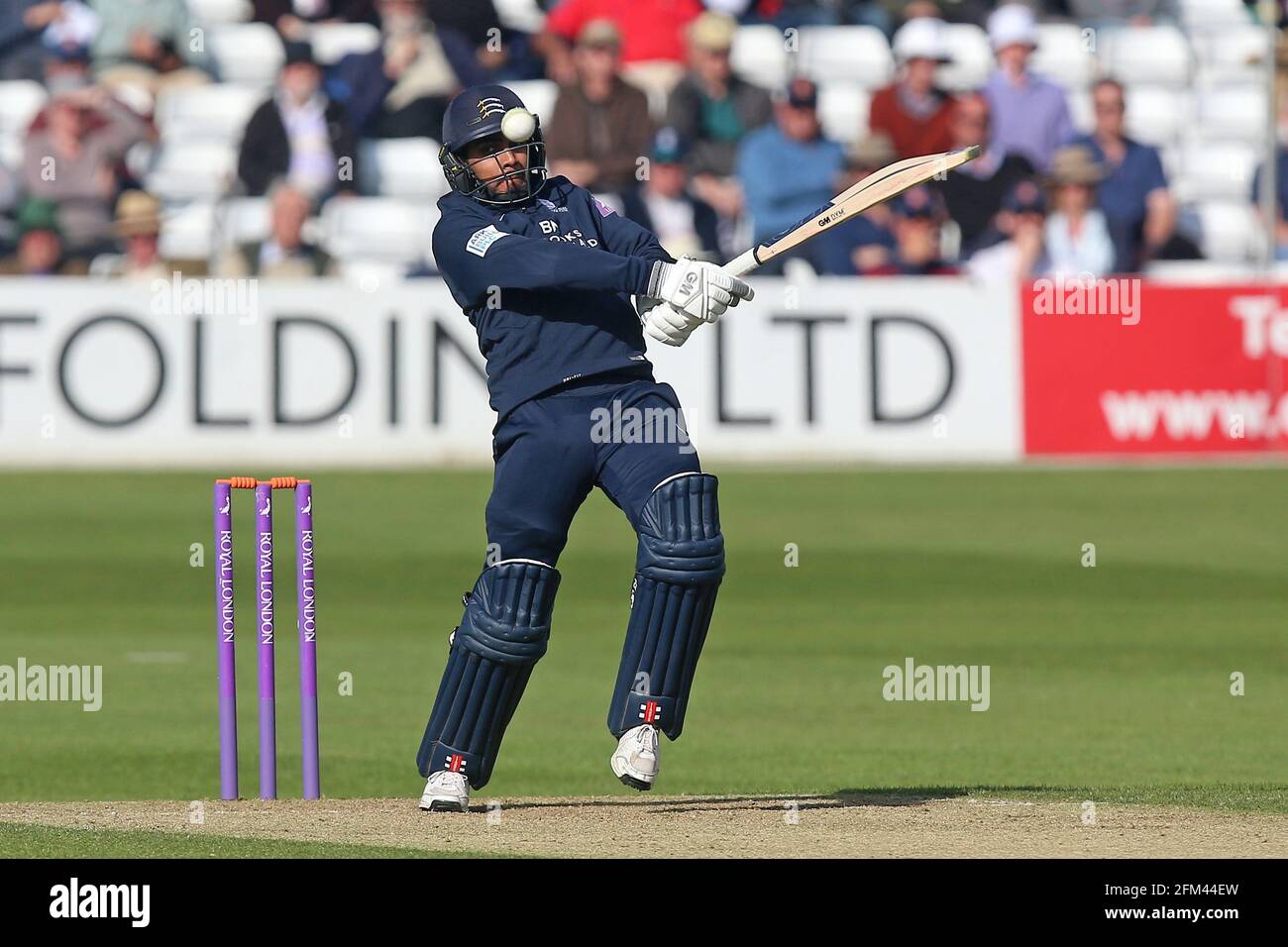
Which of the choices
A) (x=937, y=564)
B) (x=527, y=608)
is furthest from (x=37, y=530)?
(x=527, y=608)

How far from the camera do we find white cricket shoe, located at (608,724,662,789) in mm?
7625

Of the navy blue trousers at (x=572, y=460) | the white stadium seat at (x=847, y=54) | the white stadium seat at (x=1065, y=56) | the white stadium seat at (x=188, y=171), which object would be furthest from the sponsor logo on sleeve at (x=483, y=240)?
the white stadium seat at (x=1065, y=56)

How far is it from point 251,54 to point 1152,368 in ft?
27.8

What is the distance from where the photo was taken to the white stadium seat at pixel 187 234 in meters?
21.0

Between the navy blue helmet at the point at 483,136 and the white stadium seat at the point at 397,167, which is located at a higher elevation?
the white stadium seat at the point at 397,167

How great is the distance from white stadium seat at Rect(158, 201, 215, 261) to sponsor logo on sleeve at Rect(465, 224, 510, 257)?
526 inches

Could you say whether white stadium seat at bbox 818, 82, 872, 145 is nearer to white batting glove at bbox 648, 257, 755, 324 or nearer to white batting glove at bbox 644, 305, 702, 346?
white batting glove at bbox 644, 305, 702, 346

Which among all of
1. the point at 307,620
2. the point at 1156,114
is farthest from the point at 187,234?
the point at 307,620

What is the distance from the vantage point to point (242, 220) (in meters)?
21.0

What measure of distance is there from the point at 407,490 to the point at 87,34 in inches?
274

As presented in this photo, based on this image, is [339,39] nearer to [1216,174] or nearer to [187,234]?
[187,234]

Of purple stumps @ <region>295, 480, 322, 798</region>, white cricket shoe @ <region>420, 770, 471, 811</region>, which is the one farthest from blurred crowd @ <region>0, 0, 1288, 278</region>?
white cricket shoe @ <region>420, 770, 471, 811</region>

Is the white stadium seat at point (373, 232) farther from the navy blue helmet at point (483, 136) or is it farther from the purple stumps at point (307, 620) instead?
the navy blue helmet at point (483, 136)

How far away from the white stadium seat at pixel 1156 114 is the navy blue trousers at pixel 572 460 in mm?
16008
